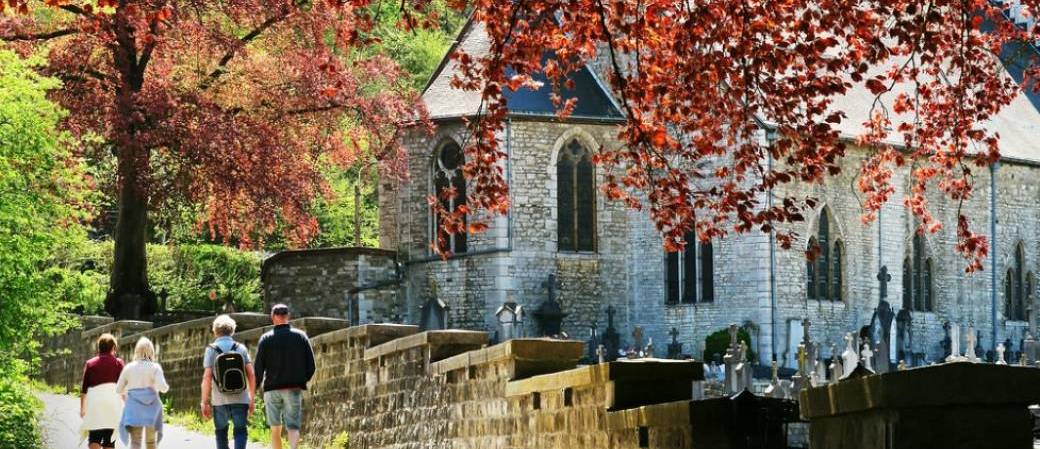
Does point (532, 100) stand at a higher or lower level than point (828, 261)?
higher

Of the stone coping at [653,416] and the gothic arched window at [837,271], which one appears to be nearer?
the stone coping at [653,416]

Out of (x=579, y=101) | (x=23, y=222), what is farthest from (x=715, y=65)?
(x=579, y=101)

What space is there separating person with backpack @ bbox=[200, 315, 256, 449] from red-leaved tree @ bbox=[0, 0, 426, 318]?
14.0 meters

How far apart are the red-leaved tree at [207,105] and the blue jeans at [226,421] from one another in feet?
46.7

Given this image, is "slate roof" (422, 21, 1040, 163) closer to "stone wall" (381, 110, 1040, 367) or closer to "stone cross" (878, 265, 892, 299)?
"stone wall" (381, 110, 1040, 367)

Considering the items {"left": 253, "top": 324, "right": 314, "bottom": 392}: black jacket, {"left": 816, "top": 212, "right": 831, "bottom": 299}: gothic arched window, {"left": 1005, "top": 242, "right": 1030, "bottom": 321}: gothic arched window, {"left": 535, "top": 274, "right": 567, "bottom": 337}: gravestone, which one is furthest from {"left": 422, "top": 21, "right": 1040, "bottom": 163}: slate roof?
{"left": 253, "top": 324, "right": 314, "bottom": 392}: black jacket

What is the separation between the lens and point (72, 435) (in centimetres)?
2111

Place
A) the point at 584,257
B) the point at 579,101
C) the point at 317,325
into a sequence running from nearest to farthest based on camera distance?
the point at 317,325
the point at 579,101
the point at 584,257

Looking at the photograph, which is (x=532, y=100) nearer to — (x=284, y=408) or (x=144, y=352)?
(x=144, y=352)

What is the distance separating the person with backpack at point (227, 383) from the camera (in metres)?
15.9

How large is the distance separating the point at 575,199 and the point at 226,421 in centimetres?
2799

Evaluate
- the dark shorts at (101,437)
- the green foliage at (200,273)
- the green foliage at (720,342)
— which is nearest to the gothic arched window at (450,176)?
the green foliage at (720,342)

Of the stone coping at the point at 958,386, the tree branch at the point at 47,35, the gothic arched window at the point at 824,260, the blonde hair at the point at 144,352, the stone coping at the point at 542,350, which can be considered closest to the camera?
the stone coping at the point at 958,386

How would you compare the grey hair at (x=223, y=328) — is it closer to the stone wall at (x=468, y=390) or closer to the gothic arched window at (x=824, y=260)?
the stone wall at (x=468, y=390)
